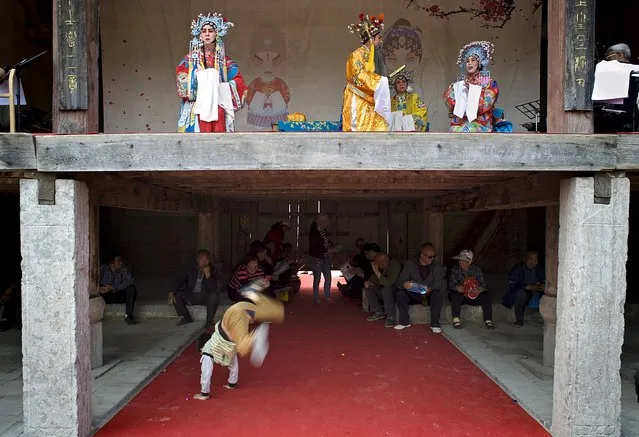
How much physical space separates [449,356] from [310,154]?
3959 mm

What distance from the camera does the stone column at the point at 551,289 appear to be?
5.97 metres

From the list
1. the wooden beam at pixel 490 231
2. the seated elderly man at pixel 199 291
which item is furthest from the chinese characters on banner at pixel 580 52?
the wooden beam at pixel 490 231

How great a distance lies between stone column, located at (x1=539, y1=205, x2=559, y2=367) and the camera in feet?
19.6

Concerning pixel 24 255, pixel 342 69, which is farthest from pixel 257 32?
pixel 24 255

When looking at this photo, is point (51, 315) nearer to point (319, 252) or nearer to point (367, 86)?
point (367, 86)

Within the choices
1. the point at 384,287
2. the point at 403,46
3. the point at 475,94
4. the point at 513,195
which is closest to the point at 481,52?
the point at 475,94

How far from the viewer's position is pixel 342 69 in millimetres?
8430

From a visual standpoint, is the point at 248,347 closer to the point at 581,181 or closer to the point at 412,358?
the point at 412,358

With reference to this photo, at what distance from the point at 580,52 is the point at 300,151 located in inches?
99.1

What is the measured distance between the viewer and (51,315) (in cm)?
427

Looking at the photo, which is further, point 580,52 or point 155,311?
point 155,311

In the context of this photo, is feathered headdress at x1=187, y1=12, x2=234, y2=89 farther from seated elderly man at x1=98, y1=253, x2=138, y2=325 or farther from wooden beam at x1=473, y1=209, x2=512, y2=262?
wooden beam at x1=473, y1=209, x2=512, y2=262

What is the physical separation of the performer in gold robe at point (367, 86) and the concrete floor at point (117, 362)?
3.70 m

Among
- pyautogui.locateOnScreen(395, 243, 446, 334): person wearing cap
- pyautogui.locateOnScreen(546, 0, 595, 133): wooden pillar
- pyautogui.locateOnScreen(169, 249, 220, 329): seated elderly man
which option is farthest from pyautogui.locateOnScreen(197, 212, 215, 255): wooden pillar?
pyautogui.locateOnScreen(546, 0, 595, 133): wooden pillar
